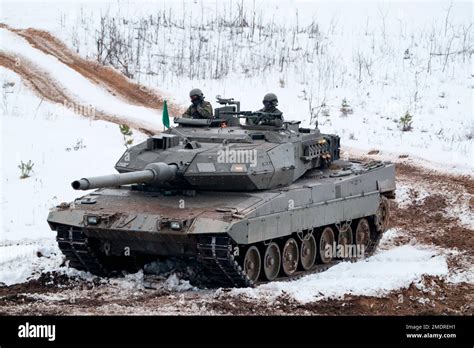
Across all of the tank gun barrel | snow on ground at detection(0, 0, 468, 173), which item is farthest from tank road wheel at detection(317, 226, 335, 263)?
snow on ground at detection(0, 0, 468, 173)

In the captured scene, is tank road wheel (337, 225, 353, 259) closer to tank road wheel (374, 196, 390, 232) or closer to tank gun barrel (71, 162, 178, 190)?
tank road wheel (374, 196, 390, 232)

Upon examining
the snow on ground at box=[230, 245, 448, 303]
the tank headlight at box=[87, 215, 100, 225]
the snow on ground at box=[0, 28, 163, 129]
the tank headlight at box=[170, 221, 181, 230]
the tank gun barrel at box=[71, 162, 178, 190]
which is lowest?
the snow on ground at box=[230, 245, 448, 303]

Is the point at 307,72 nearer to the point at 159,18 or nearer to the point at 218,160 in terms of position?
the point at 159,18

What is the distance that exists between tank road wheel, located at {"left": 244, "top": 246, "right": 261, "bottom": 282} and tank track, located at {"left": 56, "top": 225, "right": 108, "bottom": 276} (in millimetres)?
2283

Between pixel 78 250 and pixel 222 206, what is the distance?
2328 mm

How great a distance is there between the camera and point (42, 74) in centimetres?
3014

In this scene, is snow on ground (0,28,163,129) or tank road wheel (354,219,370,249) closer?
tank road wheel (354,219,370,249)

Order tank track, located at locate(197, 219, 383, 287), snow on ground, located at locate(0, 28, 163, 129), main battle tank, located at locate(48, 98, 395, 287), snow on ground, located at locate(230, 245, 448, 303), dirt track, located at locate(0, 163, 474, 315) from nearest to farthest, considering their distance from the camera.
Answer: dirt track, located at locate(0, 163, 474, 315) < tank track, located at locate(197, 219, 383, 287) < snow on ground, located at locate(230, 245, 448, 303) < main battle tank, located at locate(48, 98, 395, 287) < snow on ground, located at locate(0, 28, 163, 129)

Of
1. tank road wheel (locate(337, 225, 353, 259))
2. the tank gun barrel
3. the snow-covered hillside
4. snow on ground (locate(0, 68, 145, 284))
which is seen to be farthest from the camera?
the snow-covered hillside

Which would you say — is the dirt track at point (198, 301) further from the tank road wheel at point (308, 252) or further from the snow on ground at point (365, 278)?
the tank road wheel at point (308, 252)

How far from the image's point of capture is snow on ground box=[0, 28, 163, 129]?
90.6ft

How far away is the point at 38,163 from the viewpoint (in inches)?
838

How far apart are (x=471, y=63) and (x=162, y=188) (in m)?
20.9
